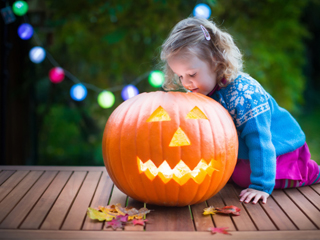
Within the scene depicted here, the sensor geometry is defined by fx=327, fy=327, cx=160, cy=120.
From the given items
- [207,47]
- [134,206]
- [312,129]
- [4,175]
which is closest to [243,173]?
[134,206]

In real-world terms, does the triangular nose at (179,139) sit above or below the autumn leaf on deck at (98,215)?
above

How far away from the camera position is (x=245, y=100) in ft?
6.73

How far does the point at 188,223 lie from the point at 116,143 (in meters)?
0.57

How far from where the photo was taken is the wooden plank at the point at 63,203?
1648 millimetres

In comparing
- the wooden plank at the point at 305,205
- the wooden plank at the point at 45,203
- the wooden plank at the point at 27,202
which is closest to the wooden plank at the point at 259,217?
the wooden plank at the point at 305,205

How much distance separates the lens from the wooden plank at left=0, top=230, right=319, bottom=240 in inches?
59.3

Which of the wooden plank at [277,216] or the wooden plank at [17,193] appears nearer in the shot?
the wooden plank at [277,216]

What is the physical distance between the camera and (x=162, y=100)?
1.82 m

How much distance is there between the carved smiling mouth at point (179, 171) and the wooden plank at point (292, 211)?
0.47 metres

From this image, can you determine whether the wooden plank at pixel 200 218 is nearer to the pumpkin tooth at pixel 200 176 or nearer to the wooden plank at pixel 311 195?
the pumpkin tooth at pixel 200 176

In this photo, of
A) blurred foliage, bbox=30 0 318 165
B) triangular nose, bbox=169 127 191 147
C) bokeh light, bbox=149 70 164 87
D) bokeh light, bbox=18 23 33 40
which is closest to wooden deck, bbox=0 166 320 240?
triangular nose, bbox=169 127 191 147

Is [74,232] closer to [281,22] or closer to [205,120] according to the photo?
[205,120]

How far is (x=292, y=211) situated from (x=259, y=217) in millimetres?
229

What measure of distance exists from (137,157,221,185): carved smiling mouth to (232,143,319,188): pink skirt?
49 centimetres
